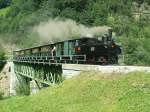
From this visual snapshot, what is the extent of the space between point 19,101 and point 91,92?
5.76 meters

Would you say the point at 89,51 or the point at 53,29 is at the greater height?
the point at 53,29

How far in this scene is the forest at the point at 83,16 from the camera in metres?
105

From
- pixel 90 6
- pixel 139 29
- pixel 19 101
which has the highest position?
pixel 90 6

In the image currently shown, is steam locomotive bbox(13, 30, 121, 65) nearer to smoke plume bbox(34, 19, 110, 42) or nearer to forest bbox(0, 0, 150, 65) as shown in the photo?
forest bbox(0, 0, 150, 65)

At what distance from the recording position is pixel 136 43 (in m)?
85.8

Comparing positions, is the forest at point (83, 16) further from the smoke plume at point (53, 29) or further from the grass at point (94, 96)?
the grass at point (94, 96)

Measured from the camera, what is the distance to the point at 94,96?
69.4 ft

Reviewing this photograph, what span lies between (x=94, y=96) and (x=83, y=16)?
91.8m

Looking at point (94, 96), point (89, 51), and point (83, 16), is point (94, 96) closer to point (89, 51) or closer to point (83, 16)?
point (89, 51)

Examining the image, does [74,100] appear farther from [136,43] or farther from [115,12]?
[115,12]

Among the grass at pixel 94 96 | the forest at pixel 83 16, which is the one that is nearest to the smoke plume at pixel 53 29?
the forest at pixel 83 16

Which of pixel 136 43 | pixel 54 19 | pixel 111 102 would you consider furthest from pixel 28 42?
pixel 111 102

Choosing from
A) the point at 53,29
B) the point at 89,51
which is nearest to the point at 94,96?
the point at 89,51

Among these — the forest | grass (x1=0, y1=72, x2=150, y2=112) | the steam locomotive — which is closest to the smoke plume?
the forest
